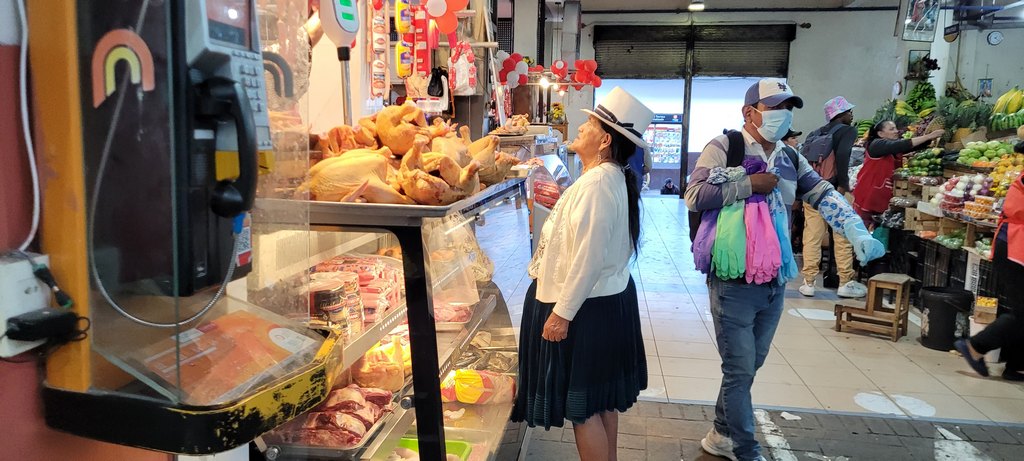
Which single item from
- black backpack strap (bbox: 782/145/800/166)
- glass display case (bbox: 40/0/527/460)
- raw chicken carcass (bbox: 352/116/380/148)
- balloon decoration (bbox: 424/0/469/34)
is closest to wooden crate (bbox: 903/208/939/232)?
black backpack strap (bbox: 782/145/800/166)

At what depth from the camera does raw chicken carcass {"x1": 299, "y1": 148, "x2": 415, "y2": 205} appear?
5.85 feet

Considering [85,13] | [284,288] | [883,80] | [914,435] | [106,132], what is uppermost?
[883,80]

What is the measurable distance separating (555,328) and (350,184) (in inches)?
46.6

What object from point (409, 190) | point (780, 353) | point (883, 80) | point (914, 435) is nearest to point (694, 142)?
point (883, 80)

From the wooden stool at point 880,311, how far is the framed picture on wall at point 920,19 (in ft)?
13.7

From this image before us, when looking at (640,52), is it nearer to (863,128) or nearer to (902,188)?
(863,128)

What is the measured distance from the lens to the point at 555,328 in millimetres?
2664

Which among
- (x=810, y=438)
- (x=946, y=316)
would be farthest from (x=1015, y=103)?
(x=810, y=438)

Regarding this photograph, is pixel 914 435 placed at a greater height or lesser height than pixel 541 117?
lesser

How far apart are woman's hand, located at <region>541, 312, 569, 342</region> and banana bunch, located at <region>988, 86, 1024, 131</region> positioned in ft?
20.2

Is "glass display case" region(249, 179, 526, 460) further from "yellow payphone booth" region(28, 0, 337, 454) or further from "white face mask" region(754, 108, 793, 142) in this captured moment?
"white face mask" region(754, 108, 793, 142)

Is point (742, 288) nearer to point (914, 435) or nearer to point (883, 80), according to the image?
point (914, 435)

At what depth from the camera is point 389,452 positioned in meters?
2.27

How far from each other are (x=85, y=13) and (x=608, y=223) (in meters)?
1.99
